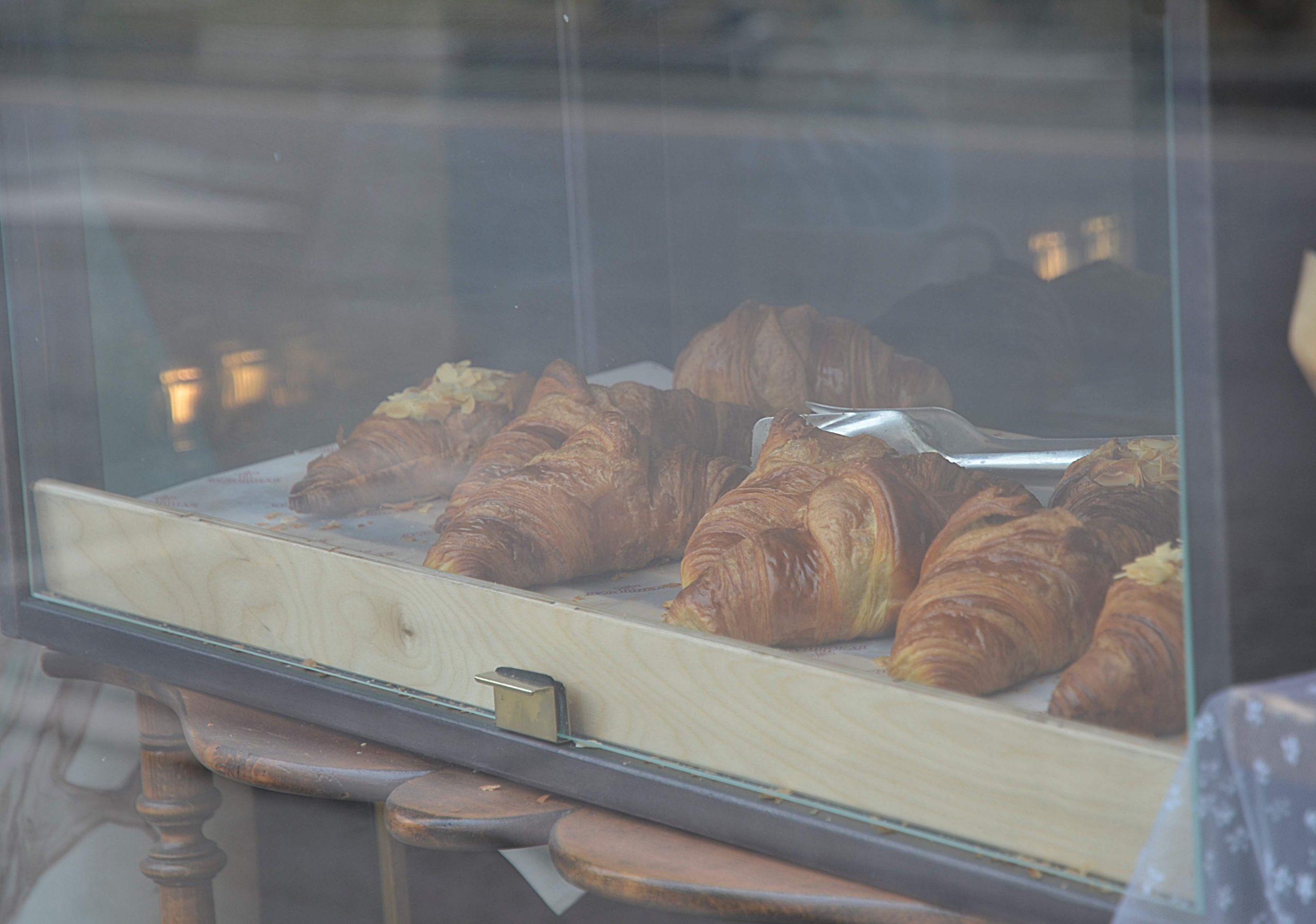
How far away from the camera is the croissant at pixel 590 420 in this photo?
2.63 ft

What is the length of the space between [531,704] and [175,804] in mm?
569

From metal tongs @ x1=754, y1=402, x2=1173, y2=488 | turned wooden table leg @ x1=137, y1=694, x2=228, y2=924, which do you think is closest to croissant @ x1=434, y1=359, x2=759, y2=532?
metal tongs @ x1=754, y1=402, x2=1173, y2=488

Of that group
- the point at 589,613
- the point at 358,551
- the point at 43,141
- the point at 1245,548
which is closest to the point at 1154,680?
the point at 1245,548

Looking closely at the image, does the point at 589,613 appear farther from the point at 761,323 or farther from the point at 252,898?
the point at 252,898

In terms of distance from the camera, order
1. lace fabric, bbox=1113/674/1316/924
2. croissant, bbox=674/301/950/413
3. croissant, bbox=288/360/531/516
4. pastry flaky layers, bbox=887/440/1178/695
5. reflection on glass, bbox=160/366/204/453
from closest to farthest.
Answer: lace fabric, bbox=1113/674/1316/924
pastry flaky layers, bbox=887/440/1178/695
croissant, bbox=674/301/950/413
croissant, bbox=288/360/531/516
reflection on glass, bbox=160/366/204/453

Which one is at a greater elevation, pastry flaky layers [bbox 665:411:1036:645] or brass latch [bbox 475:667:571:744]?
pastry flaky layers [bbox 665:411:1036:645]

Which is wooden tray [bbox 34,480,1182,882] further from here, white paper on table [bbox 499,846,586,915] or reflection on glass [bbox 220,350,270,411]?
white paper on table [bbox 499,846,586,915]

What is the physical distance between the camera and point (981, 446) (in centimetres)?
69

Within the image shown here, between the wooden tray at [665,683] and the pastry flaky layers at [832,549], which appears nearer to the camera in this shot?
the wooden tray at [665,683]

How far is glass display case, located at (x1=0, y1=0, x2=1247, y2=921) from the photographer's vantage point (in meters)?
0.58

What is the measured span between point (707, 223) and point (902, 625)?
0.31m

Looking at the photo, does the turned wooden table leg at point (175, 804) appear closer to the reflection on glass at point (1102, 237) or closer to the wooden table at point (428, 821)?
the wooden table at point (428, 821)

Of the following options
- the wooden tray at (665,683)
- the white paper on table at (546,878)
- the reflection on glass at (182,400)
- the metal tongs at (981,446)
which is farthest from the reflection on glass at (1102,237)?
the reflection on glass at (182,400)

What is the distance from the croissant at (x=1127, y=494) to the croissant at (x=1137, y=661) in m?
0.02
